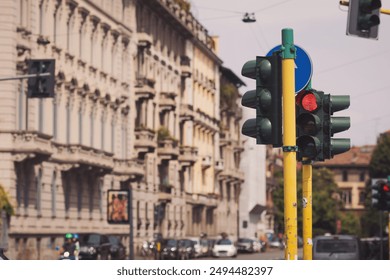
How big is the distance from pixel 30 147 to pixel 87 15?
1451 cm

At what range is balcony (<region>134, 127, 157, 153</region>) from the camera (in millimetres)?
78125

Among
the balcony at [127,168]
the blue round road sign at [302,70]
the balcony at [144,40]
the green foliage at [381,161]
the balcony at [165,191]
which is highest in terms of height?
the balcony at [144,40]

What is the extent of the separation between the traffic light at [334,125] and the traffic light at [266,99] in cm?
171

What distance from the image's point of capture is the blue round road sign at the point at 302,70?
51.0 ft

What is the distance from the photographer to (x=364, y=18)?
16922mm

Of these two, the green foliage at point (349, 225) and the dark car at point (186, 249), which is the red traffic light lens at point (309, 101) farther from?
the green foliage at point (349, 225)

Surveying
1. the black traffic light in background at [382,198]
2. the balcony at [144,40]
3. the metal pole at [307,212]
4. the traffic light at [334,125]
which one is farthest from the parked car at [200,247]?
the traffic light at [334,125]

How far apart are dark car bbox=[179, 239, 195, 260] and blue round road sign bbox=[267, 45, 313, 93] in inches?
2223

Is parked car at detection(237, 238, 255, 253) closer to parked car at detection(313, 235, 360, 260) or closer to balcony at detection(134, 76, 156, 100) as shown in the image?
balcony at detection(134, 76, 156, 100)

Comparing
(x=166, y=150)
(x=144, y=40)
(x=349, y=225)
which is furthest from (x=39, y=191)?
(x=349, y=225)

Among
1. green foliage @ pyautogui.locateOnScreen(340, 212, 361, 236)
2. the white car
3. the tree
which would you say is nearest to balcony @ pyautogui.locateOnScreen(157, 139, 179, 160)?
the white car
